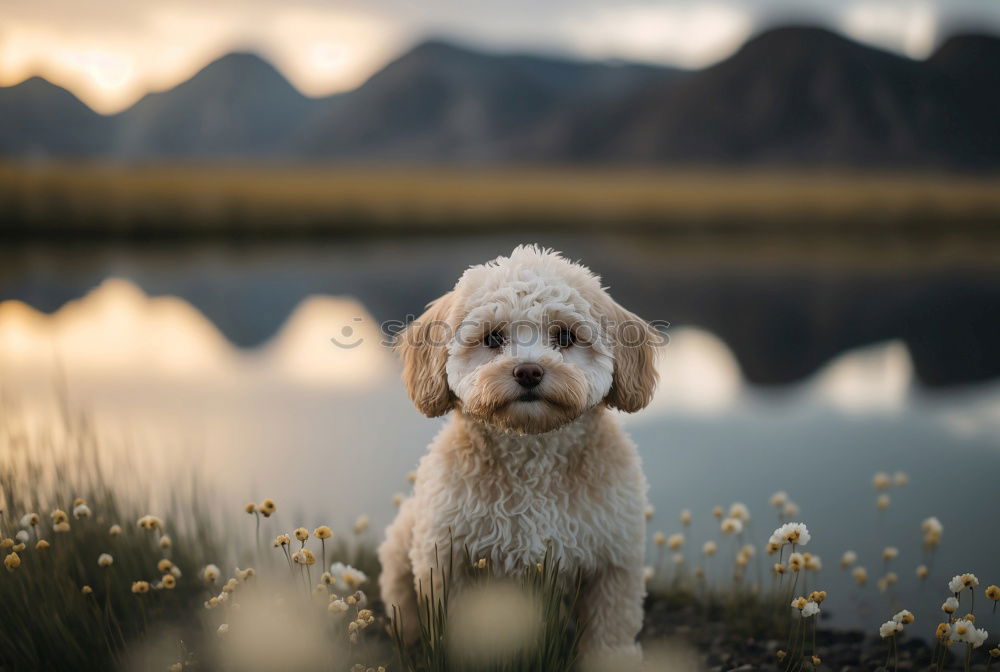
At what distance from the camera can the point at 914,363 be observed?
14.6 metres

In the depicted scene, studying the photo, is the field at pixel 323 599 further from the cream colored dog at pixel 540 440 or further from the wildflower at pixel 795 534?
the cream colored dog at pixel 540 440

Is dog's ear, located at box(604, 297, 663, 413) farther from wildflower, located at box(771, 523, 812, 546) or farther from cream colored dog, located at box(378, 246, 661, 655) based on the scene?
wildflower, located at box(771, 523, 812, 546)

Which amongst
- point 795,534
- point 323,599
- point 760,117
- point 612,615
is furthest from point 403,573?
point 760,117

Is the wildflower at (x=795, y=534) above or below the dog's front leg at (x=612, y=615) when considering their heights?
above

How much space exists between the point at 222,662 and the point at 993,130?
486 inches

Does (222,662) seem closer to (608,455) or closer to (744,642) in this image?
(608,455)

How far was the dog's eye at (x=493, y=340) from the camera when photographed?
11.4 feet

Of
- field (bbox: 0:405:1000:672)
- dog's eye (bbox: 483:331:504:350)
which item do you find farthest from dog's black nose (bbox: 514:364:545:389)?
field (bbox: 0:405:1000:672)

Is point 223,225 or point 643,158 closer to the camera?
point 223,225

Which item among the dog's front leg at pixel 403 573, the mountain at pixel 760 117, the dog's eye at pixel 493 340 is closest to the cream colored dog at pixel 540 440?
the dog's eye at pixel 493 340

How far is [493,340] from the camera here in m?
3.50

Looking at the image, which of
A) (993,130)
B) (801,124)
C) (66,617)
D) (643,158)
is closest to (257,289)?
(993,130)

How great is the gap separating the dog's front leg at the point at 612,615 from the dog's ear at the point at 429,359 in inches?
44.9

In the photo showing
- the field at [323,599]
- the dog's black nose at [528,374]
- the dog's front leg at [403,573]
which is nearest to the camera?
the dog's black nose at [528,374]
